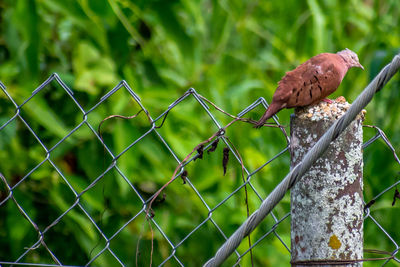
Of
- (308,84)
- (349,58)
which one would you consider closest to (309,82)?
(308,84)

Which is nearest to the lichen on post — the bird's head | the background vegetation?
the bird's head

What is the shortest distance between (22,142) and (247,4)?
54.9 inches

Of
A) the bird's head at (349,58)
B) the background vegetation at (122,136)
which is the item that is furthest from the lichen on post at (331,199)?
the background vegetation at (122,136)

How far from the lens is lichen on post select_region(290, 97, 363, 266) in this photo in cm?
97

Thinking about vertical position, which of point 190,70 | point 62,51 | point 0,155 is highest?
point 62,51

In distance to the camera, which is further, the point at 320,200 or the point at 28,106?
the point at 28,106

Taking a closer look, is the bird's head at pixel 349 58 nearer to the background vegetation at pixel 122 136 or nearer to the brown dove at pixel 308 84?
the brown dove at pixel 308 84

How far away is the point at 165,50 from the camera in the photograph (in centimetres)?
245

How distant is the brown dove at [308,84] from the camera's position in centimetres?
110

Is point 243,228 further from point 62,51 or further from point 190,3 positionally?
point 62,51

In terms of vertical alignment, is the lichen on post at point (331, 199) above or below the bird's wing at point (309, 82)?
below

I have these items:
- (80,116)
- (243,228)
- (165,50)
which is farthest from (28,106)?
(243,228)

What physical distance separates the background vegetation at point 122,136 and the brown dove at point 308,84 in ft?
2.10

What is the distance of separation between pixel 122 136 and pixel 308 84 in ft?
2.68
